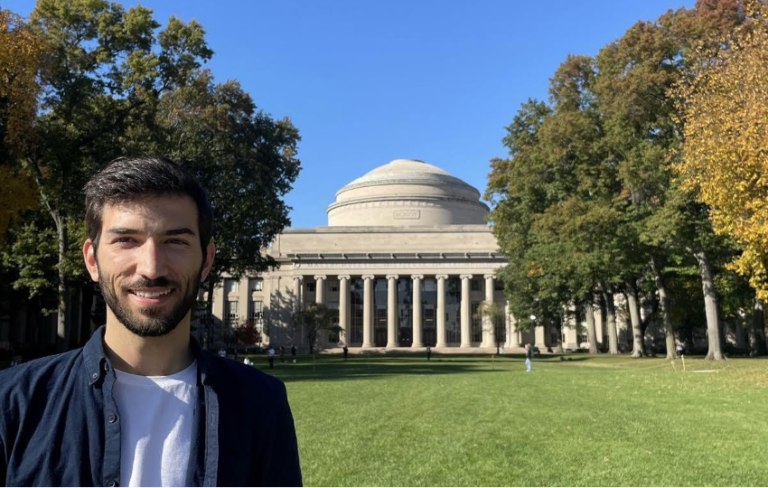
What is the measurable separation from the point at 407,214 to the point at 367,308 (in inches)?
619

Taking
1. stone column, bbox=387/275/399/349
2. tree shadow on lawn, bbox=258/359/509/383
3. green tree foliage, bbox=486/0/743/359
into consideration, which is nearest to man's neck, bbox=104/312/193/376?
tree shadow on lawn, bbox=258/359/509/383

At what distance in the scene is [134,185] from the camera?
2.51 meters

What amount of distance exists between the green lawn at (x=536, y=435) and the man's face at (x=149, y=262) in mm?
6511

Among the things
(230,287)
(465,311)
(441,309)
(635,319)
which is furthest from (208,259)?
(230,287)

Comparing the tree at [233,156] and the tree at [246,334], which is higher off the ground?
the tree at [233,156]

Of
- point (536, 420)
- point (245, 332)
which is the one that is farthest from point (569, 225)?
point (245, 332)

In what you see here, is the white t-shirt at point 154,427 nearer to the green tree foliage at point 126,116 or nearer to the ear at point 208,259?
the ear at point 208,259

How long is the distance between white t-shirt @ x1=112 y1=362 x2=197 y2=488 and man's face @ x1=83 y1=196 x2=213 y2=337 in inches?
7.2

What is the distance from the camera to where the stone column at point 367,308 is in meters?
83.9

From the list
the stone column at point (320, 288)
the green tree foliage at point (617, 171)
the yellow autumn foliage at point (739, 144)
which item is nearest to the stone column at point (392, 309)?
the stone column at point (320, 288)

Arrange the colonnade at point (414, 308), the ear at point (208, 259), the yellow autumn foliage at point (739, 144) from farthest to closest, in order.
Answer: the colonnade at point (414, 308) < the yellow autumn foliage at point (739, 144) < the ear at point (208, 259)

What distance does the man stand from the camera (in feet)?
7.48

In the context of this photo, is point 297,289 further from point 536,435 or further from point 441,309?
point 536,435

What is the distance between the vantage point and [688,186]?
87.4 ft
